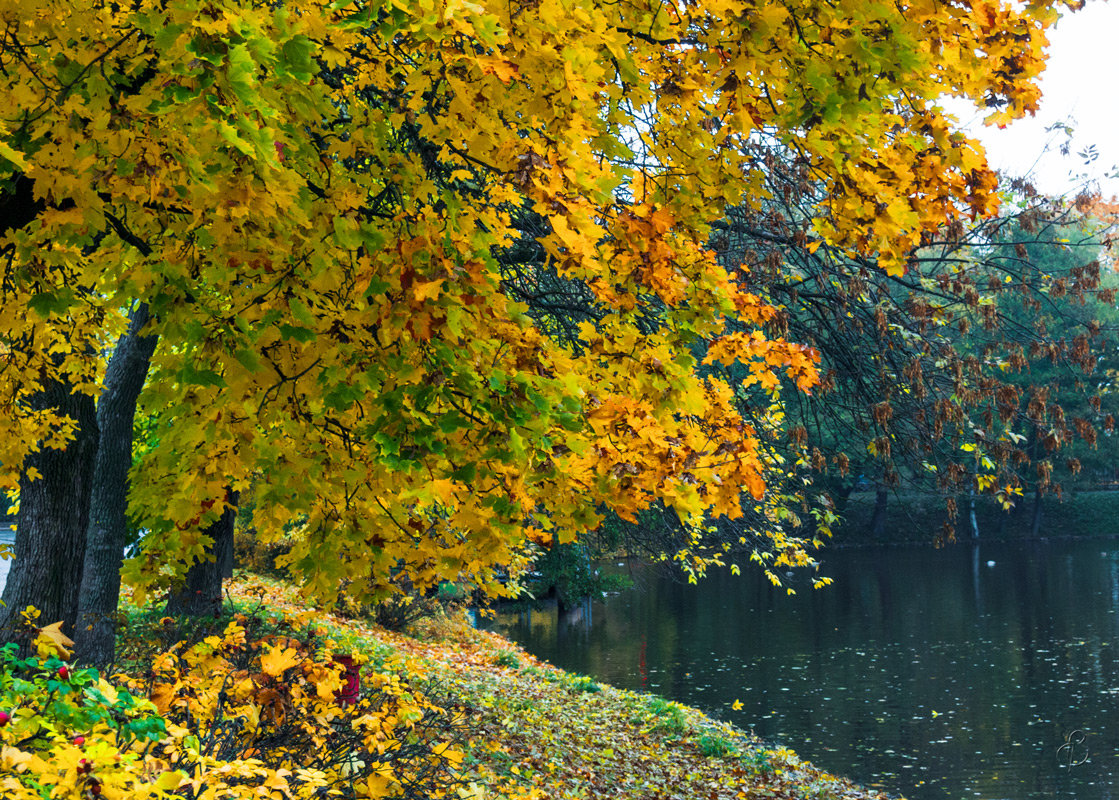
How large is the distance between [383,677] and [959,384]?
459cm

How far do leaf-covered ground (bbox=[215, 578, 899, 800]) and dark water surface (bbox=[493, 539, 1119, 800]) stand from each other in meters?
1.84

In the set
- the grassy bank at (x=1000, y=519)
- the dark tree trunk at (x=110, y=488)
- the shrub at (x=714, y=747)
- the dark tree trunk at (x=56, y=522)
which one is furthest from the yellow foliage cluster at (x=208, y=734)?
the grassy bank at (x=1000, y=519)

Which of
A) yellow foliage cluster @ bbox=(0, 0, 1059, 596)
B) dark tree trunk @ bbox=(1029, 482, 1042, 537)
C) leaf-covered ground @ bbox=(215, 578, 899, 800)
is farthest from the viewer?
dark tree trunk @ bbox=(1029, 482, 1042, 537)

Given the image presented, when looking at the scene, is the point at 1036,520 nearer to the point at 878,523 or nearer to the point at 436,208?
the point at 878,523

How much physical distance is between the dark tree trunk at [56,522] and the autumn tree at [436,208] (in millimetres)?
2820

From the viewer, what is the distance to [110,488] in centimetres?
859

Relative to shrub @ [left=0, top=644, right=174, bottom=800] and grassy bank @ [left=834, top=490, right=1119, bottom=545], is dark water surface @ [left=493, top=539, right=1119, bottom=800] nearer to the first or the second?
grassy bank @ [left=834, top=490, right=1119, bottom=545]

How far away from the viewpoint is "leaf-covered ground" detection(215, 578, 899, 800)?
365 inches

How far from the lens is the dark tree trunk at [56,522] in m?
7.15

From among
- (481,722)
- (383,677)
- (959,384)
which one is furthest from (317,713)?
(481,722)

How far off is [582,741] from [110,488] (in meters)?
5.97

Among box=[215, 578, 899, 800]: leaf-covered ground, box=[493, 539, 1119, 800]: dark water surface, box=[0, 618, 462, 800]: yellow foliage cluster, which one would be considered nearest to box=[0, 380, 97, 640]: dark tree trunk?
box=[0, 618, 462, 800]: yellow foliage cluster

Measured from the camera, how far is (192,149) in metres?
3.25

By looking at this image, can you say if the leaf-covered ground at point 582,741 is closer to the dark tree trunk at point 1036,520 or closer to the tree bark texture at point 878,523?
the tree bark texture at point 878,523
